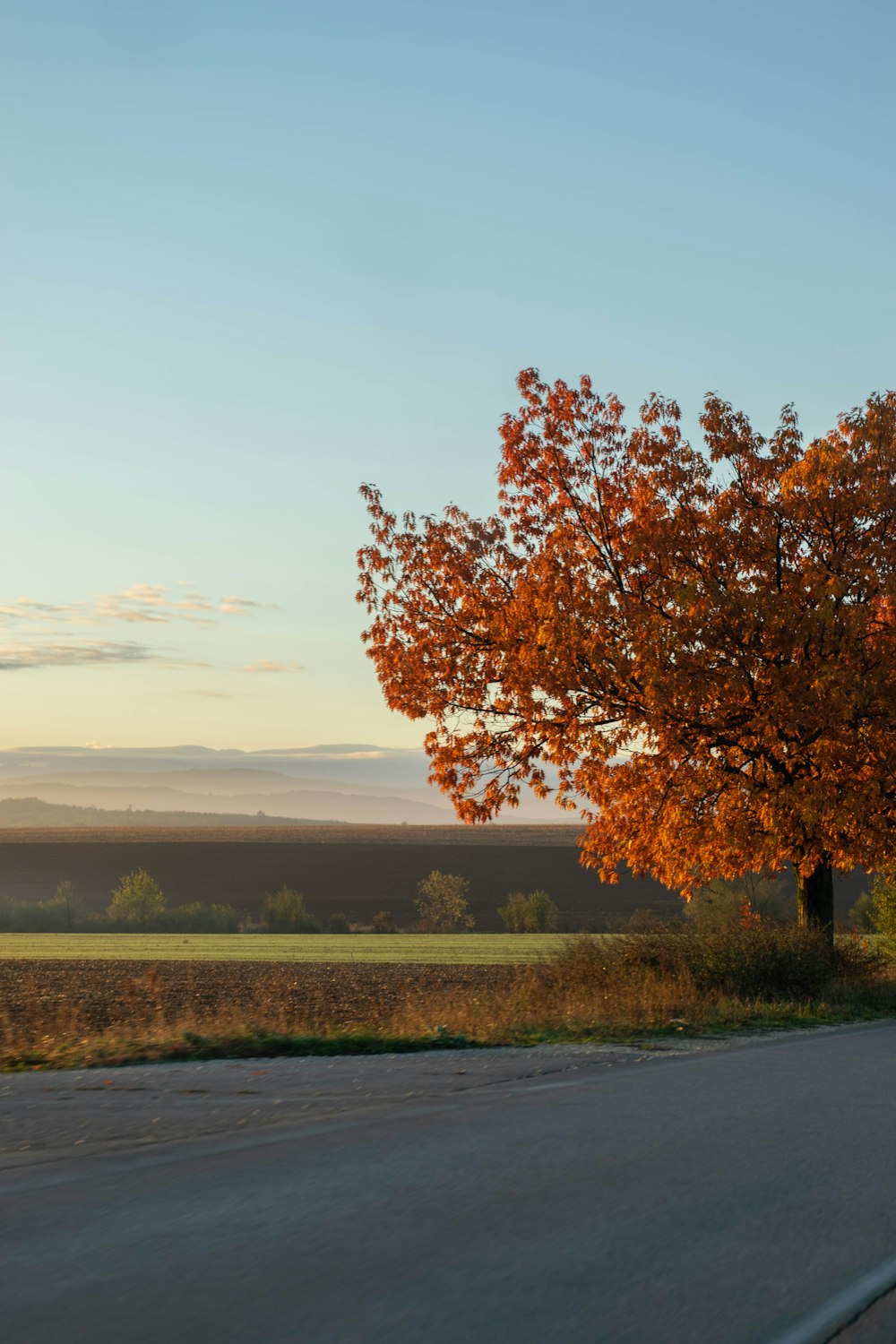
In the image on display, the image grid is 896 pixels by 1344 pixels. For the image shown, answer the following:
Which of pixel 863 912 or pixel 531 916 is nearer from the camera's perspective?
pixel 863 912

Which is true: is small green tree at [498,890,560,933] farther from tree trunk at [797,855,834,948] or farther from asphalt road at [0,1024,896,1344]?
asphalt road at [0,1024,896,1344]

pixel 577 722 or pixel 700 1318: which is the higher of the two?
pixel 577 722

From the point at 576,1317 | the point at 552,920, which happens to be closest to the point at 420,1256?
the point at 576,1317

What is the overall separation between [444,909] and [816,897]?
187 ft

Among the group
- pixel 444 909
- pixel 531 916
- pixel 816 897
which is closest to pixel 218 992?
pixel 816 897

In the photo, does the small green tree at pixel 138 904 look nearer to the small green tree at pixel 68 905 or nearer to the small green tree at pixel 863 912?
the small green tree at pixel 68 905

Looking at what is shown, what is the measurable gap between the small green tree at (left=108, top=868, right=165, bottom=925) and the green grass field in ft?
31.4

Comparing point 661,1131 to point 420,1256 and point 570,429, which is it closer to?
point 420,1256

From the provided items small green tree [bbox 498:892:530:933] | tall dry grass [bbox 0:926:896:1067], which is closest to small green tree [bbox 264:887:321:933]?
small green tree [bbox 498:892:530:933]

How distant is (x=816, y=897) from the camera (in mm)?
24594

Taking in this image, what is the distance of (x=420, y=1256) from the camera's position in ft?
17.3

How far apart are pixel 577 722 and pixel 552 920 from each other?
169 feet

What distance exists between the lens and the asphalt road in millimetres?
4613

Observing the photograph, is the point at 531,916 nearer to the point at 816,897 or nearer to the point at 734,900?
the point at 734,900
